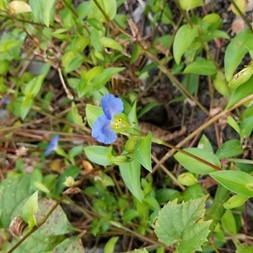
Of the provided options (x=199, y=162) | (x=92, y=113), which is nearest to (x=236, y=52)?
(x=199, y=162)

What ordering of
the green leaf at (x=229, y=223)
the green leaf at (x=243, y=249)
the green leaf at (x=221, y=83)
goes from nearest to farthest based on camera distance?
the green leaf at (x=243, y=249), the green leaf at (x=229, y=223), the green leaf at (x=221, y=83)

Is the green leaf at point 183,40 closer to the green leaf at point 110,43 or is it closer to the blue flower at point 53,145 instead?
the green leaf at point 110,43

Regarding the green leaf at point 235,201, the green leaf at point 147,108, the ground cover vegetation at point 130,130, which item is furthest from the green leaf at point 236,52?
the green leaf at point 147,108

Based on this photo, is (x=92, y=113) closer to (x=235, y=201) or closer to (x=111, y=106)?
(x=111, y=106)

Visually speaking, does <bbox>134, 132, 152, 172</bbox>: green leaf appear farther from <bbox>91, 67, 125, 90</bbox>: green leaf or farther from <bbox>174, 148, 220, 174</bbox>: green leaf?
<bbox>91, 67, 125, 90</bbox>: green leaf

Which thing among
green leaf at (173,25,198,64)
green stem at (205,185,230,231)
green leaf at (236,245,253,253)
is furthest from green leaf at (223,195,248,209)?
green leaf at (173,25,198,64)

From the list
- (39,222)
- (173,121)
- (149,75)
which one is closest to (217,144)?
(173,121)

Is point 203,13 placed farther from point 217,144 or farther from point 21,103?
point 21,103
